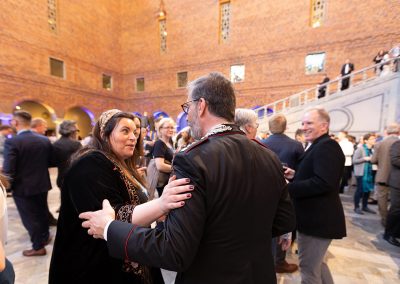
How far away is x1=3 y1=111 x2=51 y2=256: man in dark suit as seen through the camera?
2.95 meters

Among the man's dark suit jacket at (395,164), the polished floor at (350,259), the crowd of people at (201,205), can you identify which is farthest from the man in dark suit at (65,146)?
the man's dark suit jacket at (395,164)

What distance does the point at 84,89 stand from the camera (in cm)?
1523

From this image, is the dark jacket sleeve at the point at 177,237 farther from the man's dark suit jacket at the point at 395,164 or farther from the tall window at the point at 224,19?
the tall window at the point at 224,19

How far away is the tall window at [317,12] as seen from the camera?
39.6ft

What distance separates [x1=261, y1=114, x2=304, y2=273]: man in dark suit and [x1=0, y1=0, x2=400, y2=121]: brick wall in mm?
11395

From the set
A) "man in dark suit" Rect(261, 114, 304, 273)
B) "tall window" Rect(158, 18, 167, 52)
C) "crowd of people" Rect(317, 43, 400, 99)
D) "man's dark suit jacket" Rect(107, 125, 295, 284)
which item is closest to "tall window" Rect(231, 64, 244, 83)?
"crowd of people" Rect(317, 43, 400, 99)

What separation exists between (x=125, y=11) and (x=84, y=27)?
425 centimetres

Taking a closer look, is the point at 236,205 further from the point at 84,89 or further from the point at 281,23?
the point at 84,89

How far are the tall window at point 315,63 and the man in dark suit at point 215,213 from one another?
13.5 m

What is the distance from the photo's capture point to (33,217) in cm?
306

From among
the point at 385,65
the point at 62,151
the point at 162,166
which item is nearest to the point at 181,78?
the point at 385,65

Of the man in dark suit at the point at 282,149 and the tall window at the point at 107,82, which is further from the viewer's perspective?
the tall window at the point at 107,82

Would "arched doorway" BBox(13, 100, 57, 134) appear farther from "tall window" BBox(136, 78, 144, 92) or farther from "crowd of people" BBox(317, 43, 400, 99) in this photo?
"crowd of people" BBox(317, 43, 400, 99)

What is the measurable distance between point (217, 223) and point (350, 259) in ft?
10.8
